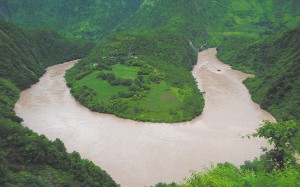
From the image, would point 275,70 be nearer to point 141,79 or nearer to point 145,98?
point 141,79

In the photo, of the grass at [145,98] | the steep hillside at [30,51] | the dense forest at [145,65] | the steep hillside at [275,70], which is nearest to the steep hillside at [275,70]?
the steep hillside at [275,70]

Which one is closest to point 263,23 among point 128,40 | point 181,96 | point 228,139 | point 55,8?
point 128,40

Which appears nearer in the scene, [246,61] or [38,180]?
[38,180]

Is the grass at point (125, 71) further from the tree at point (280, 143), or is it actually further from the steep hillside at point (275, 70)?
the tree at point (280, 143)

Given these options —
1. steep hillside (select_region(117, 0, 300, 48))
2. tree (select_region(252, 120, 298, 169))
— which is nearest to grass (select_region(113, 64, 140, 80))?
steep hillside (select_region(117, 0, 300, 48))

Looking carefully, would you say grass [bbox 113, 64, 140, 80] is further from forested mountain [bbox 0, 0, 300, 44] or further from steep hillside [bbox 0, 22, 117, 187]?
forested mountain [bbox 0, 0, 300, 44]

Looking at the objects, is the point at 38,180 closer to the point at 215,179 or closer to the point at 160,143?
the point at 215,179

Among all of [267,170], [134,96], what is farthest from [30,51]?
[267,170]
